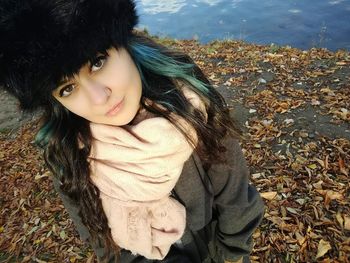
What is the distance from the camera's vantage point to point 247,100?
595cm

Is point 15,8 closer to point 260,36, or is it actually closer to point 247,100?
point 247,100

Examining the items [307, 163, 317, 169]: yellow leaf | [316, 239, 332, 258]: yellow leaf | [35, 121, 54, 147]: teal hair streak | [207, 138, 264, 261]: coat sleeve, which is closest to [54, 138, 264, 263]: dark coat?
[207, 138, 264, 261]: coat sleeve

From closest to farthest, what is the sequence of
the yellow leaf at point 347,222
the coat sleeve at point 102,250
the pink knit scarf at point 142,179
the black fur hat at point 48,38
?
the black fur hat at point 48,38
the pink knit scarf at point 142,179
the coat sleeve at point 102,250
the yellow leaf at point 347,222

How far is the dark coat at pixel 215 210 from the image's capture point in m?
2.09

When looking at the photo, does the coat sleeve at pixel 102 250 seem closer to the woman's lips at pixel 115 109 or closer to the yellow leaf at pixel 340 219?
the woman's lips at pixel 115 109

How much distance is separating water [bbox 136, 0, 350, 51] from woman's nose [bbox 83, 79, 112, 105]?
1103cm

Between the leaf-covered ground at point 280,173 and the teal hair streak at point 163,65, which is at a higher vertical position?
the teal hair streak at point 163,65

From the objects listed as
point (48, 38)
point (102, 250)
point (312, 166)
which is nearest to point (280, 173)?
point (312, 166)

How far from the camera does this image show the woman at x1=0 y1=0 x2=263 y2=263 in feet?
5.65

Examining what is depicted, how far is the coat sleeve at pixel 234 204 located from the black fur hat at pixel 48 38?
97 centimetres

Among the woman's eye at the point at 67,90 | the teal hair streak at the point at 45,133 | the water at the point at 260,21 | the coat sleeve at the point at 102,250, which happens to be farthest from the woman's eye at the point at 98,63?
the water at the point at 260,21

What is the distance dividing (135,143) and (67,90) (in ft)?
1.60

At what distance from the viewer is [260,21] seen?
15.4 metres

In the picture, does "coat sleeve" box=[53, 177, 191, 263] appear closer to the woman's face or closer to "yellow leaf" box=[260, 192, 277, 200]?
the woman's face
